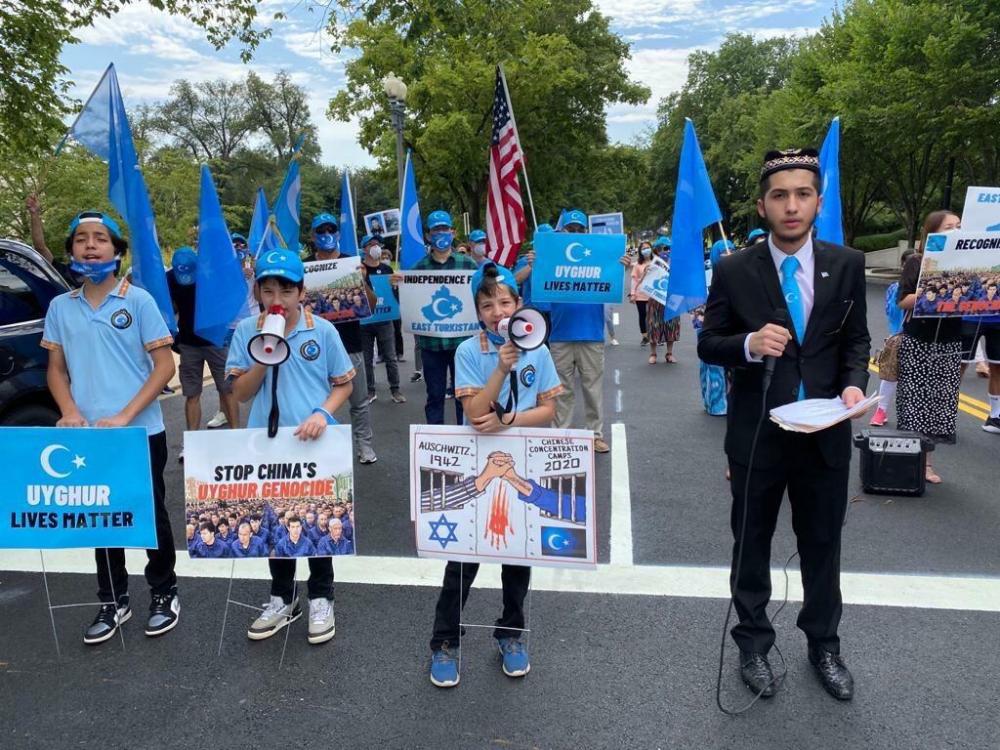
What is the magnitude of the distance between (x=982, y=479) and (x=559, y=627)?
4104 millimetres

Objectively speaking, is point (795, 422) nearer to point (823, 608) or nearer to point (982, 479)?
point (823, 608)

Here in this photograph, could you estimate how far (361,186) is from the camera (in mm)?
75812

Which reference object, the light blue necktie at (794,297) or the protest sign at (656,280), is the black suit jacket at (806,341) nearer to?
the light blue necktie at (794,297)

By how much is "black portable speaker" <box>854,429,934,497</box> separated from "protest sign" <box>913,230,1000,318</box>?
1015 mm

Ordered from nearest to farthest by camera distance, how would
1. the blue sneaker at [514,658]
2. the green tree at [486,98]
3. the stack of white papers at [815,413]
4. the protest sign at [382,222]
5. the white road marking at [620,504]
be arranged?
the stack of white papers at [815,413] < the blue sneaker at [514,658] < the white road marking at [620,504] < the protest sign at [382,222] < the green tree at [486,98]

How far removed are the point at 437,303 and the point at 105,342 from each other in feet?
11.7

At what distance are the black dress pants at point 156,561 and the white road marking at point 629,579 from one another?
531 mm

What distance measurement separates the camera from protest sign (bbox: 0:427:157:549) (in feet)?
10.8

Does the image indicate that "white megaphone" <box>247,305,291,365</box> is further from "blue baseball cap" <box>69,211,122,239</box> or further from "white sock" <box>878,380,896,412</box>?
"white sock" <box>878,380,896,412</box>

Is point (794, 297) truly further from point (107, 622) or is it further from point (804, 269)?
point (107, 622)

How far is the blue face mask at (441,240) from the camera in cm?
677

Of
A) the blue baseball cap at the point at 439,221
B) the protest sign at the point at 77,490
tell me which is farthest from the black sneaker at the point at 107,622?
the blue baseball cap at the point at 439,221

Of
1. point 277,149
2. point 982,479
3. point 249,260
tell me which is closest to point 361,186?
point 277,149

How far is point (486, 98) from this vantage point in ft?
85.9
